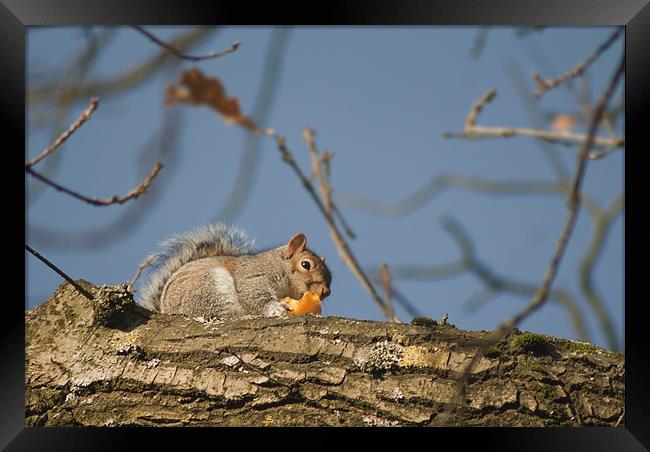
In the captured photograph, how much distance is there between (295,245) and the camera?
14.3ft

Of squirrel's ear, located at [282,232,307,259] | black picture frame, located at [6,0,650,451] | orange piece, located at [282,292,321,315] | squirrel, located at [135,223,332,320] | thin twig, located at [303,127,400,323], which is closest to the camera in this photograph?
thin twig, located at [303,127,400,323]

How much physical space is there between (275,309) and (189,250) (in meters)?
0.66

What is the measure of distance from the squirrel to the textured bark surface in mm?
959

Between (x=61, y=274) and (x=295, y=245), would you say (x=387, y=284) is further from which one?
(x=295, y=245)

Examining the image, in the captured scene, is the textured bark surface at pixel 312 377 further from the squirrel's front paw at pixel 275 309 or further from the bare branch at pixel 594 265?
the squirrel's front paw at pixel 275 309

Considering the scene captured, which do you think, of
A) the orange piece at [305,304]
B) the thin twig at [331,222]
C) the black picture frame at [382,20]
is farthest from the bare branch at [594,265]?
the orange piece at [305,304]

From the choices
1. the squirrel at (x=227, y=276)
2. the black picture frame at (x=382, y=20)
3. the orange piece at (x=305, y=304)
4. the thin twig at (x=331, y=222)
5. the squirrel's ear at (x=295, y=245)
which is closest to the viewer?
the thin twig at (x=331, y=222)

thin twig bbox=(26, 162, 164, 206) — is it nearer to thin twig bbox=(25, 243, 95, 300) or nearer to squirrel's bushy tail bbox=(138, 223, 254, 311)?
thin twig bbox=(25, 243, 95, 300)

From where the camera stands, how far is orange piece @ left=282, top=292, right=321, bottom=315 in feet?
12.8

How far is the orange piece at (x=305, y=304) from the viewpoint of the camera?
3910 millimetres

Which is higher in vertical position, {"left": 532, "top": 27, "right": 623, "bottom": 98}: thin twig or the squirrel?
the squirrel

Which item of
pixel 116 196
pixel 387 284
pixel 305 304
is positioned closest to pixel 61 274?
pixel 116 196

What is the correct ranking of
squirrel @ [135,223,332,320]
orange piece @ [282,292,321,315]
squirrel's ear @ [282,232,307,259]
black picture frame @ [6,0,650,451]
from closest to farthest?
black picture frame @ [6,0,650,451] < squirrel @ [135,223,332,320] < orange piece @ [282,292,321,315] < squirrel's ear @ [282,232,307,259]

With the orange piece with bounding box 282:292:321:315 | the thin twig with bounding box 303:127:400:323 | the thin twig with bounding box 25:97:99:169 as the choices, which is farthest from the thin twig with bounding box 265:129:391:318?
the orange piece with bounding box 282:292:321:315
